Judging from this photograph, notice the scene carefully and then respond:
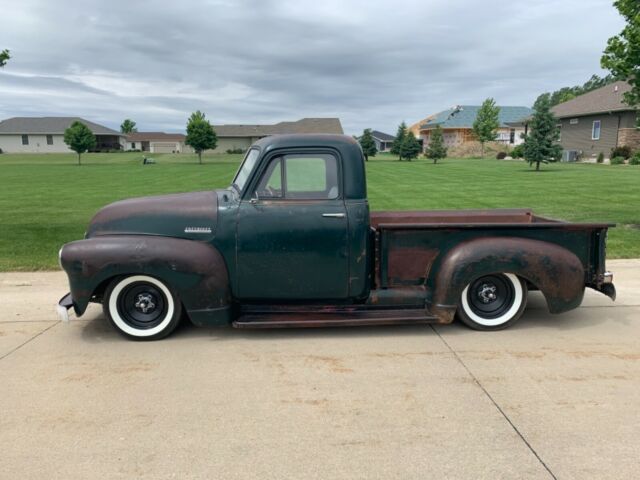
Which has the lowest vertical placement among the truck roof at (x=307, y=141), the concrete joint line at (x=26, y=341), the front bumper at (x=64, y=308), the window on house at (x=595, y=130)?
the concrete joint line at (x=26, y=341)

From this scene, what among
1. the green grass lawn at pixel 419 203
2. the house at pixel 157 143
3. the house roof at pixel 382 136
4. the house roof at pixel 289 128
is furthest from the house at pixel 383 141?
the green grass lawn at pixel 419 203

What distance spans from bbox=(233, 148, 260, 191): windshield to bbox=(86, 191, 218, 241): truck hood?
26 centimetres

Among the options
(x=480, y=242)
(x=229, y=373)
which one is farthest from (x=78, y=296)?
(x=480, y=242)

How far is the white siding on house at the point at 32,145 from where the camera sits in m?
80.2

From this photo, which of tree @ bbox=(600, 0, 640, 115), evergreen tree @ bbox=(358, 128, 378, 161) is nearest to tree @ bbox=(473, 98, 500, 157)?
evergreen tree @ bbox=(358, 128, 378, 161)

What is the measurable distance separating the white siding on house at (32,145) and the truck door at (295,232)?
87934mm

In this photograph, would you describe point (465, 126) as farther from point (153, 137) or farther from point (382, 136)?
point (153, 137)

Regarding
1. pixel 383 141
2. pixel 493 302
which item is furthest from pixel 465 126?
pixel 493 302

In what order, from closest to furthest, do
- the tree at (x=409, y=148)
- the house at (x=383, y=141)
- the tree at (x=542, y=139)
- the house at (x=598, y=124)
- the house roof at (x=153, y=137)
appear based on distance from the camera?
the tree at (x=542, y=139)
the house at (x=598, y=124)
the tree at (x=409, y=148)
the house roof at (x=153, y=137)
the house at (x=383, y=141)

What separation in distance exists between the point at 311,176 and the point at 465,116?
258ft

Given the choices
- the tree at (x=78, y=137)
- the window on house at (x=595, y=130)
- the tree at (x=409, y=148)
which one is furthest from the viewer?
the tree at (x=78, y=137)

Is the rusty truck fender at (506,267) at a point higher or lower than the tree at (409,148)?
lower

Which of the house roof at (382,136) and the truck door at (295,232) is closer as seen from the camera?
the truck door at (295,232)

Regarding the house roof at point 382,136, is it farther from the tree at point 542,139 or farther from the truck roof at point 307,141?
the truck roof at point 307,141
